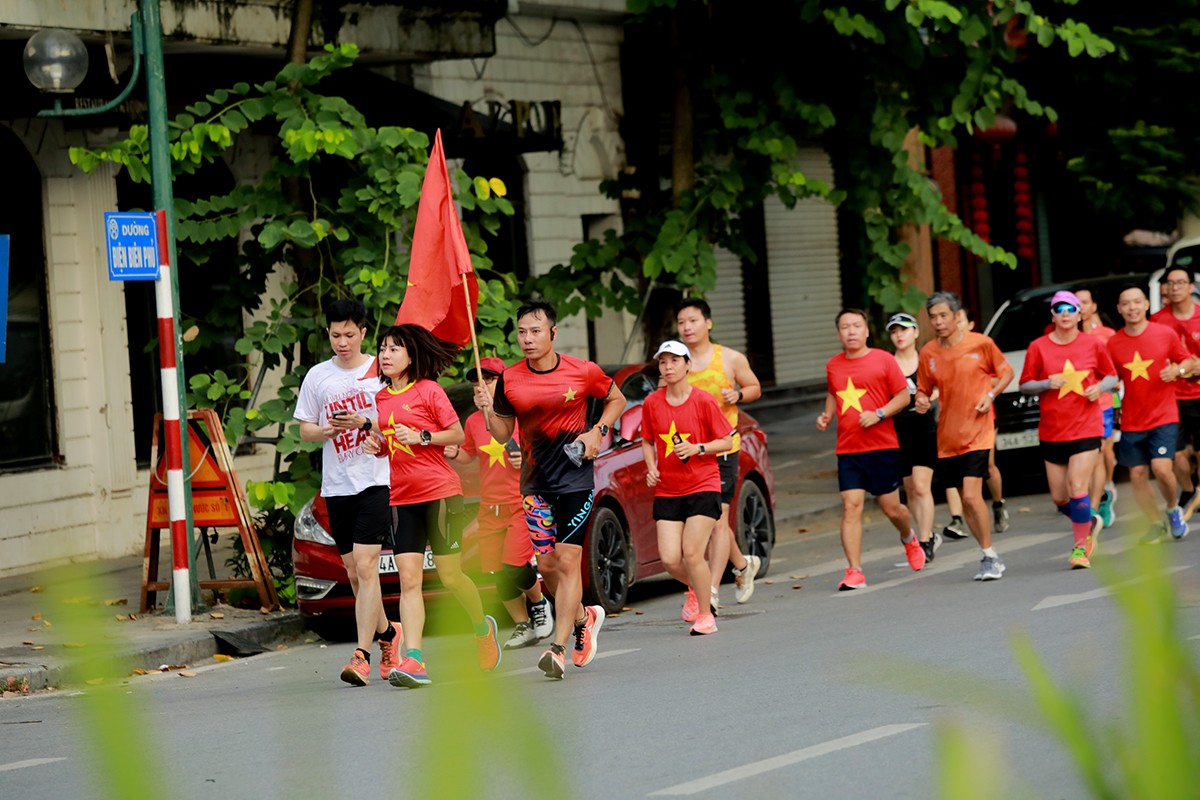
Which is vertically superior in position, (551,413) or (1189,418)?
(551,413)

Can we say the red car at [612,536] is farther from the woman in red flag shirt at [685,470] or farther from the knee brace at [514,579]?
the woman in red flag shirt at [685,470]

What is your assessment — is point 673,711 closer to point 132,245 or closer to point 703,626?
point 703,626

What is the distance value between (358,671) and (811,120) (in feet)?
32.1

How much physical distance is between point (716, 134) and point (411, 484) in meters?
9.84

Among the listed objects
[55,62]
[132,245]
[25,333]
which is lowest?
[25,333]

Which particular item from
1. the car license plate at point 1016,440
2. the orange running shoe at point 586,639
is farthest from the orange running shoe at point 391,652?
the car license plate at point 1016,440

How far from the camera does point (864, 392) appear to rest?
1186 centimetres

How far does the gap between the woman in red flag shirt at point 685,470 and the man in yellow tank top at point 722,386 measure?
0.80 metres

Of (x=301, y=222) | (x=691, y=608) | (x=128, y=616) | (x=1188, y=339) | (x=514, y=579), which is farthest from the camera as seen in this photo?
(x=1188, y=339)

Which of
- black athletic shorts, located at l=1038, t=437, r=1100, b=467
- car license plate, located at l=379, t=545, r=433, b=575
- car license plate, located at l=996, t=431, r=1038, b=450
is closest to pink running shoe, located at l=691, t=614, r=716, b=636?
car license plate, located at l=379, t=545, r=433, b=575

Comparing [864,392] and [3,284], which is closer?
[3,284]

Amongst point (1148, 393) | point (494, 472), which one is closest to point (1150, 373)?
point (1148, 393)

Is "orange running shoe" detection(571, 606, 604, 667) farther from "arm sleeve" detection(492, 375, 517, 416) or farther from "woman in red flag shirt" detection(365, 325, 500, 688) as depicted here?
"arm sleeve" detection(492, 375, 517, 416)

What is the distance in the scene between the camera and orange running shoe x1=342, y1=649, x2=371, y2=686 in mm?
8961
